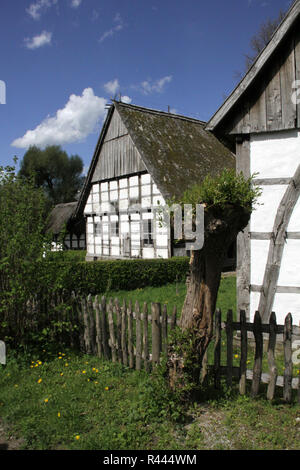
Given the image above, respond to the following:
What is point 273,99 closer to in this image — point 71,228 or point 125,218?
point 125,218

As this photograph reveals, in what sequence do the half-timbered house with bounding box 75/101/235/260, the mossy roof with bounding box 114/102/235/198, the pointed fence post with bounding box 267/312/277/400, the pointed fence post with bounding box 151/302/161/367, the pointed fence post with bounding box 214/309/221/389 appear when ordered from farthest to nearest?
the half-timbered house with bounding box 75/101/235/260, the mossy roof with bounding box 114/102/235/198, the pointed fence post with bounding box 151/302/161/367, the pointed fence post with bounding box 214/309/221/389, the pointed fence post with bounding box 267/312/277/400

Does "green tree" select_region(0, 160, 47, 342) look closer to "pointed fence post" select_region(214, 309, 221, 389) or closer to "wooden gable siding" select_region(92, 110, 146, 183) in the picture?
"pointed fence post" select_region(214, 309, 221, 389)

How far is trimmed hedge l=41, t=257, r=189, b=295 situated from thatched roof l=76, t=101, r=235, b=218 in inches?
122

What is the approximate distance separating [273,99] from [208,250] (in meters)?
3.65

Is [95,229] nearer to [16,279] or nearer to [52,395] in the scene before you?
[16,279]

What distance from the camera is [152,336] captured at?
4.83m

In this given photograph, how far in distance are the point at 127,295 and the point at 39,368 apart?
5326 mm

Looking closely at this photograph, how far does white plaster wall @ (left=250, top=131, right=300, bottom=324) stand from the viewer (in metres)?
5.87

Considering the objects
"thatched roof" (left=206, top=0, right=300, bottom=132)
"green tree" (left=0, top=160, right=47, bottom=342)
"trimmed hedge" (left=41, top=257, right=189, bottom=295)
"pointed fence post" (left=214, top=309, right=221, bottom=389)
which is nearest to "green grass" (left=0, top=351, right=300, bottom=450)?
"pointed fence post" (left=214, top=309, right=221, bottom=389)

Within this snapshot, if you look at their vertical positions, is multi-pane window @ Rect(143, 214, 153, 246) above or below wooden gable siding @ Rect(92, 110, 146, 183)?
below

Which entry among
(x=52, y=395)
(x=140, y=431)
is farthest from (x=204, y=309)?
(x=52, y=395)

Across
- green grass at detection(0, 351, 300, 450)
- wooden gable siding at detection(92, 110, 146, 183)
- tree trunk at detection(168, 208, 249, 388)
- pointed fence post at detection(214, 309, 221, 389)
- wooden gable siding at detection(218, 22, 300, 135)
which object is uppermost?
wooden gable siding at detection(92, 110, 146, 183)

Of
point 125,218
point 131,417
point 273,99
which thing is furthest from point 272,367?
point 125,218

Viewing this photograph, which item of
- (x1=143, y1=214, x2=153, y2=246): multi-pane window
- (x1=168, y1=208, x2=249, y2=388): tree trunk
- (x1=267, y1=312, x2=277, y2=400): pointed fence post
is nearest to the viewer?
(x1=168, y1=208, x2=249, y2=388): tree trunk
